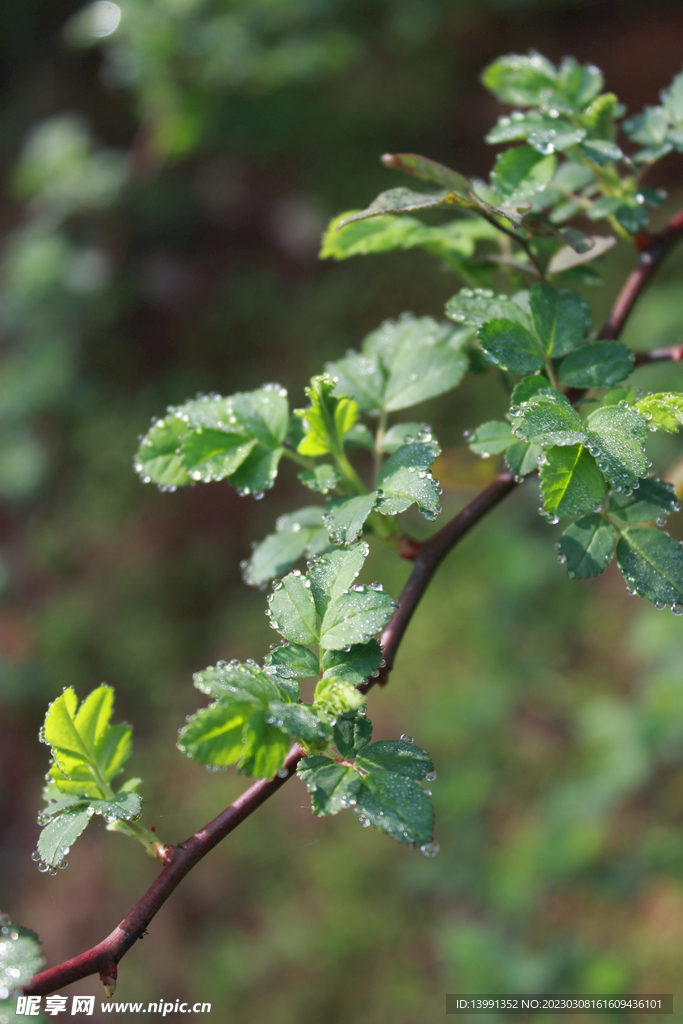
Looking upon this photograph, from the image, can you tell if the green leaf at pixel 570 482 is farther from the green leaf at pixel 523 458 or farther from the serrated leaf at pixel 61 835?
the serrated leaf at pixel 61 835

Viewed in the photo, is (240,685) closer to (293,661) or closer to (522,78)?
(293,661)

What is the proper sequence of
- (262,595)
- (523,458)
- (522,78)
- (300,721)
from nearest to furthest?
(300,721) < (523,458) < (522,78) < (262,595)

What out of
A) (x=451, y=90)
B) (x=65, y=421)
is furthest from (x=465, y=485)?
(x=451, y=90)

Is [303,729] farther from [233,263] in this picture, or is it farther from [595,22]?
[595,22]

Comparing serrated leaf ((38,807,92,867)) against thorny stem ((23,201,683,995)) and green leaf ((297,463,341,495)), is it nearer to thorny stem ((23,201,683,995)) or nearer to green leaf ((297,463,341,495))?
thorny stem ((23,201,683,995))

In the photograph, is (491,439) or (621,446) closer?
(621,446)

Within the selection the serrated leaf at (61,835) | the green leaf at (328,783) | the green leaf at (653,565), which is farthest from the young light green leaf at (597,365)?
the serrated leaf at (61,835)

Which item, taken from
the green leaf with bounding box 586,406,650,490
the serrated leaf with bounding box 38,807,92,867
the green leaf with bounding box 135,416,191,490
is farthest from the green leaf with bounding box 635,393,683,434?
the serrated leaf with bounding box 38,807,92,867

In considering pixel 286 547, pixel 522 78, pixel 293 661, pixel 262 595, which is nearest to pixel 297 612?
pixel 293 661
